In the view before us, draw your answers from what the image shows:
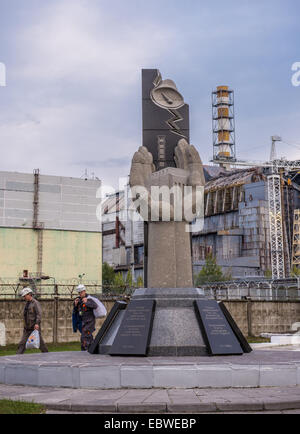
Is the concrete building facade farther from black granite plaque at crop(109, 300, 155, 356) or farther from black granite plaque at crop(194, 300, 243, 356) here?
black granite plaque at crop(194, 300, 243, 356)

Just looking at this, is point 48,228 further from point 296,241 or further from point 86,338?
point 296,241

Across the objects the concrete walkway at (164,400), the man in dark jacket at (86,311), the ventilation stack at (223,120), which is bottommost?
the concrete walkway at (164,400)

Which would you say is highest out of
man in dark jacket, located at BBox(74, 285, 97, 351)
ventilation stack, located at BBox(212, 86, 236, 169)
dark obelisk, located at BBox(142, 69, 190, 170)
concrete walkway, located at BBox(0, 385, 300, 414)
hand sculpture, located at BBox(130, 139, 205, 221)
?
ventilation stack, located at BBox(212, 86, 236, 169)

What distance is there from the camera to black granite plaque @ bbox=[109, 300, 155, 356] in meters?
11.9

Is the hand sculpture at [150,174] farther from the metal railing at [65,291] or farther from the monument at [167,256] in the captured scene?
the metal railing at [65,291]

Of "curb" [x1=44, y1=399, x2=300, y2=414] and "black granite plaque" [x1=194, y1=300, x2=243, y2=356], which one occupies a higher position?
"black granite plaque" [x1=194, y1=300, x2=243, y2=356]

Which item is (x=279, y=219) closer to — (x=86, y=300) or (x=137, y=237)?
(x=137, y=237)

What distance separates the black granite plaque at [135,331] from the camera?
11891mm

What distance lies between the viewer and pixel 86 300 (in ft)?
45.1

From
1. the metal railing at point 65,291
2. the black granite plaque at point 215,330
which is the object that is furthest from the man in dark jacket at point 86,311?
the metal railing at point 65,291

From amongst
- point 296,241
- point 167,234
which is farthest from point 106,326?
point 296,241

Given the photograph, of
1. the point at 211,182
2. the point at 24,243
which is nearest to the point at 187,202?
the point at 24,243

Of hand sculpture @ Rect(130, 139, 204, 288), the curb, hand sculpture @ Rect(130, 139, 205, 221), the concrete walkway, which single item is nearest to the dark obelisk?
hand sculpture @ Rect(130, 139, 205, 221)

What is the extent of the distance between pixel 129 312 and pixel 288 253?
Answer: 77.2 m
